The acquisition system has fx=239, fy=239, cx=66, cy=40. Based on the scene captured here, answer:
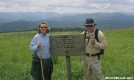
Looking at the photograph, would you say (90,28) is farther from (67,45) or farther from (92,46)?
(67,45)

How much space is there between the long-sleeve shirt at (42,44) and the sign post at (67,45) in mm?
201

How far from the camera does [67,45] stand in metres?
7.91

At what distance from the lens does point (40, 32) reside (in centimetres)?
771

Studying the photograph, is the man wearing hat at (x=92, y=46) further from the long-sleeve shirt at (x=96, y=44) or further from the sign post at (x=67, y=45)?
the sign post at (x=67, y=45)

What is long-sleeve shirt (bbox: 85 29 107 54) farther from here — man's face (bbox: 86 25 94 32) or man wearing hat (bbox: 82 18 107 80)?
man's face (bbox: 86 25 94 32)

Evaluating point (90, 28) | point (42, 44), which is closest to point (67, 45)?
point (42, 44)

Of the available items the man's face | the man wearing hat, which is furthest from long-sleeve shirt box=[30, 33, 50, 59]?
the man's face

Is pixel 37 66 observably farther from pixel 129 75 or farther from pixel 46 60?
pixel 129 75

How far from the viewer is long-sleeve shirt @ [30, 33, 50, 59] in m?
7.64

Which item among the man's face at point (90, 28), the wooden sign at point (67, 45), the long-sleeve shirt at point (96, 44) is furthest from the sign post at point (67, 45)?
the man's face at point (90, 28)

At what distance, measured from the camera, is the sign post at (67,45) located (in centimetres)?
782

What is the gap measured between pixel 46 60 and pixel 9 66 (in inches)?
195

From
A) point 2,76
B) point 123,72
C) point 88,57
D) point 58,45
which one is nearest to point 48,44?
point 58,45

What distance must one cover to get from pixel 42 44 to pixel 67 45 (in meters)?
0.84
